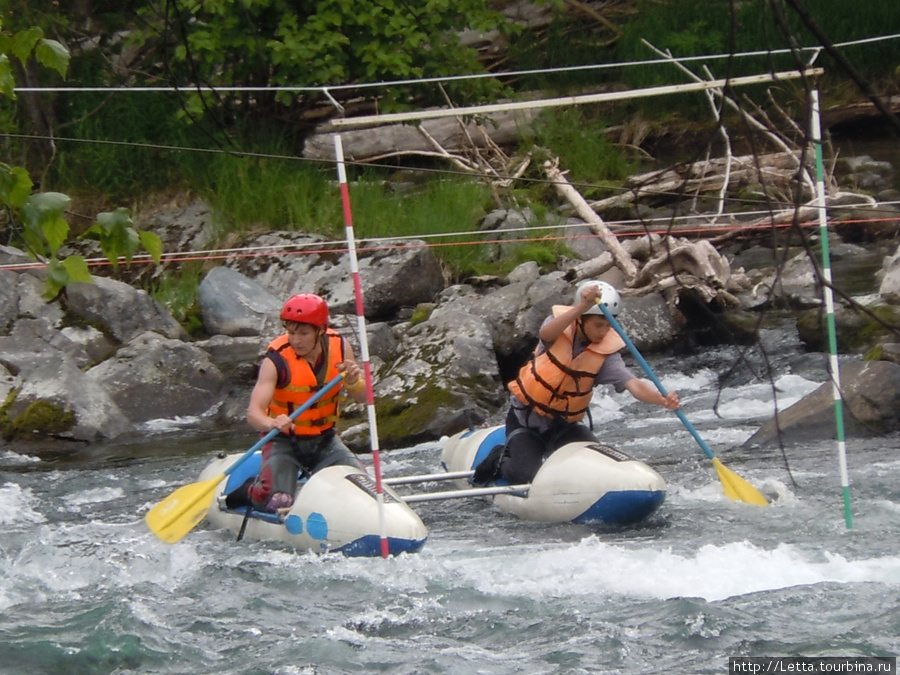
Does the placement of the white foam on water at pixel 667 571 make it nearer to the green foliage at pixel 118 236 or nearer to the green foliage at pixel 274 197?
the green foliage at pixel 118 236

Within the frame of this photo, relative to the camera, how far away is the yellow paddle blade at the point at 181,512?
485 cm

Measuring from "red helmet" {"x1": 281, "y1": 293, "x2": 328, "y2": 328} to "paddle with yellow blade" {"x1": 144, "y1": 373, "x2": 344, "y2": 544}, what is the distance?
0.29 m

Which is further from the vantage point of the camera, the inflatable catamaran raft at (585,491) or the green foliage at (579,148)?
the green foliage at (579,148)

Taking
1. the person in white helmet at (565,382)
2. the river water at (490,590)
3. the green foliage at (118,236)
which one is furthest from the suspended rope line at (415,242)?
the green foliage at (118,236)

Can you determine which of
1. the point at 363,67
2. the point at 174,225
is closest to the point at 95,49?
the point at 174,225

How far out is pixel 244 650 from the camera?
12.0 feet

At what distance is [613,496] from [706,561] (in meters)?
0.76

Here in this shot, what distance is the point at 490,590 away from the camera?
4133mm

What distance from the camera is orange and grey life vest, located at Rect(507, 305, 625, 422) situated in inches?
207

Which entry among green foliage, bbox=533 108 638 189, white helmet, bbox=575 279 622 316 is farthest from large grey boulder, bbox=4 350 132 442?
green foliage, bbox=533 108 638 189

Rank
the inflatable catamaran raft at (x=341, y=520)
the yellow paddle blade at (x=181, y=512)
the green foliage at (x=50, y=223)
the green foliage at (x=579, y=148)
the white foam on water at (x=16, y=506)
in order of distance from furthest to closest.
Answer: the green foliage at (x=579, y=148)
the white foam on water at (x=16, y=506)
the yellow paddle blade at (x=181, y=512)
the inflatable catamaran raft at (x=341, y=520)
the green foliage at (x=50, y=223)

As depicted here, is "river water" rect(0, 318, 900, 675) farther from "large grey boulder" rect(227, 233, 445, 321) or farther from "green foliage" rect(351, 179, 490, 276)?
"green foliage" rect(351, 179, 490, 276)

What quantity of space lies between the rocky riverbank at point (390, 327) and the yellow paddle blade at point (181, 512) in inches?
93.1

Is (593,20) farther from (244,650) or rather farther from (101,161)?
(244,650)
